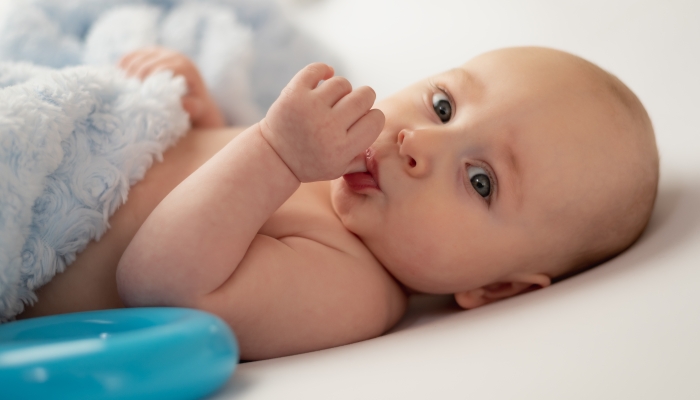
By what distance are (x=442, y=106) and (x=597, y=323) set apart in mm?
512

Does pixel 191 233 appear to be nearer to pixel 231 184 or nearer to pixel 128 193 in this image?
pixel 231 184

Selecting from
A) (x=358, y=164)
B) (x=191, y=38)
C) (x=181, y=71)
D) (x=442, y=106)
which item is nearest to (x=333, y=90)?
(x=358, y=164)

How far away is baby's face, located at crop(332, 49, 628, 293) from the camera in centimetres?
105

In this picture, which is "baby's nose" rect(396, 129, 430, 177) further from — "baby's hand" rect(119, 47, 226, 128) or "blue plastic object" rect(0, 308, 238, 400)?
"baby's hand" rect(119, 47, 226, 128)

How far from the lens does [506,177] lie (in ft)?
3.48

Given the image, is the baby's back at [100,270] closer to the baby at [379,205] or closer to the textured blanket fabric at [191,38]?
the baby at [379,205]

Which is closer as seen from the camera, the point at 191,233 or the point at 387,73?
the point at 191,233

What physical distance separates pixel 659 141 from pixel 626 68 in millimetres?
246

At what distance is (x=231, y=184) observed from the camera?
92cm

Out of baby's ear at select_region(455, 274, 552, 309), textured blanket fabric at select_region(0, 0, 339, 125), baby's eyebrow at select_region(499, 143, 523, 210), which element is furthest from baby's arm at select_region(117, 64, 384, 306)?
textured blanket fabric at select_region(0, 0, 339, 125)

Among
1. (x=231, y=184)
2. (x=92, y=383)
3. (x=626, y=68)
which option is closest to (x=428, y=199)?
(x=231, y=184)

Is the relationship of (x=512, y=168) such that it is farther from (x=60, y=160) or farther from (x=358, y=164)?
(x=60, y=160)

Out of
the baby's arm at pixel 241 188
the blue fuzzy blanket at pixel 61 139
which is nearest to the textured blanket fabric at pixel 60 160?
the blue fuzzy blanket at pixel 61 139

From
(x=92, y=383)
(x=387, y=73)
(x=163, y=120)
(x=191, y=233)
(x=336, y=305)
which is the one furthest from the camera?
(x=387, y=73)
